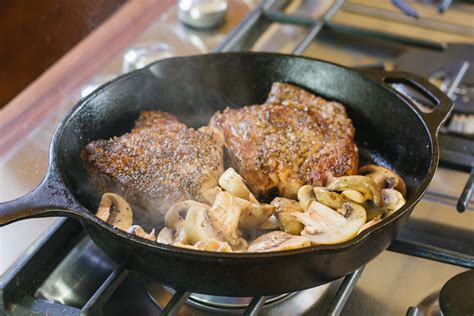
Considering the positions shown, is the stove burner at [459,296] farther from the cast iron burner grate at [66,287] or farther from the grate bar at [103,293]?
the grate bar at [103,293]

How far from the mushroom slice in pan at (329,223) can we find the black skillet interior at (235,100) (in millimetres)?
252

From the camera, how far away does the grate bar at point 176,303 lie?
4.03 ft

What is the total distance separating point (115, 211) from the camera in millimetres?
1380

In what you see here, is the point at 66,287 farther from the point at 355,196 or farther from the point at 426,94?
the point at 426,94

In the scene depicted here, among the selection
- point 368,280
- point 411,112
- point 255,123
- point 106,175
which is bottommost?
point 368,280

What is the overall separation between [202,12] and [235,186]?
106cm

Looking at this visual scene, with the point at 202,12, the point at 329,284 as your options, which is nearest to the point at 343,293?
the point at 329,284

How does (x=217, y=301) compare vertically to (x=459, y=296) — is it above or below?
above

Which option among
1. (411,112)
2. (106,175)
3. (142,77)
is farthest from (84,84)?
(411,112)

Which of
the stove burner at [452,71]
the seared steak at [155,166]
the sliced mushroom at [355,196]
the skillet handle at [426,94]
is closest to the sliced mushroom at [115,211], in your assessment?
the seared steak at [155,166]

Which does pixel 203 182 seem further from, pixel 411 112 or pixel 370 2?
pixel 370 2

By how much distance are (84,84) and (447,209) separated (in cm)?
124

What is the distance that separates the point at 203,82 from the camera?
71.4 inches

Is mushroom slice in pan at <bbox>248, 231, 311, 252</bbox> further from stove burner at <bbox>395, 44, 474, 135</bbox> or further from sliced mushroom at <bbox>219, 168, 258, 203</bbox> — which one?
stove burner at <bbox>395, 44, 474, 135</bbox>
